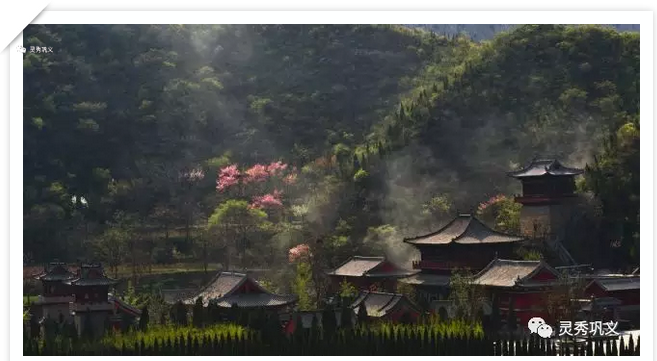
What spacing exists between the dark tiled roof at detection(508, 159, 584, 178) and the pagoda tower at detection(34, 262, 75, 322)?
16.6m

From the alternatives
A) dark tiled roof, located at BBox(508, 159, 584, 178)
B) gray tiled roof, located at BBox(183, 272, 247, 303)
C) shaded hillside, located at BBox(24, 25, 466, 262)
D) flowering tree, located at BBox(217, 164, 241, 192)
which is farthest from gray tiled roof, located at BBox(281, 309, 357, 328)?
flowering tree, located at BBox(217, 164, 241, 192)

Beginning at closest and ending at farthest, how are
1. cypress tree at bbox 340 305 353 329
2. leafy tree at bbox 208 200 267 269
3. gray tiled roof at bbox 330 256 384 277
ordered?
1. cypress tree at bbox 340 305 353 329
2. gray tiled roof at bbox 330 256 384 277
3. leafy tree at bbox 208 200 267 269

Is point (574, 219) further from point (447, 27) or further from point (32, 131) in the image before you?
point (447, 27)

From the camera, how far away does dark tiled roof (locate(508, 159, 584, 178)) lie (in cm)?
3888

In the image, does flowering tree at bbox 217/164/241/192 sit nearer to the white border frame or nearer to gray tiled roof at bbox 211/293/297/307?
gray tiled roof at bbox 211/293/297/307

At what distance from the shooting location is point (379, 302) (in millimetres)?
31984

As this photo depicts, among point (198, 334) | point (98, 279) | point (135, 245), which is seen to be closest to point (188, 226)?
point (135, 245)

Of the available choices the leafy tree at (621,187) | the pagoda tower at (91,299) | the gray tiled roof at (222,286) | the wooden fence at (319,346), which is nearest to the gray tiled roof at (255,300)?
the gray tiled roof at (222,286)

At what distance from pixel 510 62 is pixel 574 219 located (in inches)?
592

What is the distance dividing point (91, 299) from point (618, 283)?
1566 cm

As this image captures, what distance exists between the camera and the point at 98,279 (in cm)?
3166

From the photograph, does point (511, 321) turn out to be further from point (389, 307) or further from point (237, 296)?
point (237, 296)
